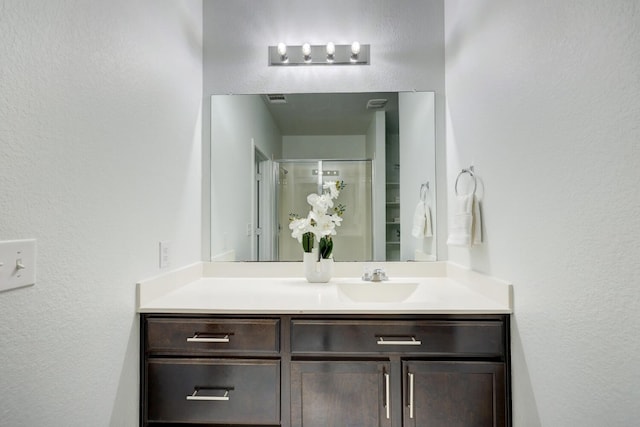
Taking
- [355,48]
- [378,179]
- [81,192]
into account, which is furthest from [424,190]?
[81,192]

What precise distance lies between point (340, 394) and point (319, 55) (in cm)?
171

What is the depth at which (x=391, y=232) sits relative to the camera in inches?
81.5

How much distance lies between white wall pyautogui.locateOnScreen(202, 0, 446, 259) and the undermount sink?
1.81 ft

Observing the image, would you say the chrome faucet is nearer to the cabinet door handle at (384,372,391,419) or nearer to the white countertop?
the white countertop

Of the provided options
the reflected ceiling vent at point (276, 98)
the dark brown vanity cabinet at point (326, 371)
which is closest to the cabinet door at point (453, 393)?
the dark brown vanity cabinet at point (326, 371)

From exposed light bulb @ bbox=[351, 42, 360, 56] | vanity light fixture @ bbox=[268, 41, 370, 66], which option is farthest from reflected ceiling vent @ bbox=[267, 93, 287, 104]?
exposed light bulb @ bbox=[351, 42, 360, 56]

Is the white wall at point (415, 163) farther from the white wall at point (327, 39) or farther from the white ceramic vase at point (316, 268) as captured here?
the white ceramic vase at point (316, 268)

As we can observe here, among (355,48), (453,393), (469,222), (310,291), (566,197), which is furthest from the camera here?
(355,48)

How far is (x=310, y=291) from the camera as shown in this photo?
1688mm

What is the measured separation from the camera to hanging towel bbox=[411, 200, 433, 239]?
205 cm

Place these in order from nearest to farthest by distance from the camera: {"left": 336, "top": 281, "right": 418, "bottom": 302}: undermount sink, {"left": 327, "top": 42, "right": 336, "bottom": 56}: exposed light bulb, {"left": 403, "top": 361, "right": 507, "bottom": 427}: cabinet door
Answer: {"left": 403, "top": 361, "right": 507, "bottom": 427}: cabinet door, {"left": 336, "top": 281, "right": 418, "bottom": 302}: undermount sink, {"left": 327, "top": 42, "right": 336, "bottom": 56}: exposed light bulb

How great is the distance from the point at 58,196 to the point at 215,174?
114 centimetres

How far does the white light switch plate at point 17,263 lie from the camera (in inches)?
31.2

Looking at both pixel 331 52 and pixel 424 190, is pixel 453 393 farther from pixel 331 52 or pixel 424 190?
pixel 331 52
